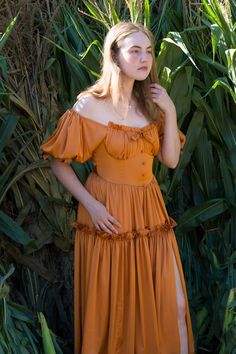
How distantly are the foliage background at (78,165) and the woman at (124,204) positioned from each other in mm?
440

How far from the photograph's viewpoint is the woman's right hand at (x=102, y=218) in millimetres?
2631

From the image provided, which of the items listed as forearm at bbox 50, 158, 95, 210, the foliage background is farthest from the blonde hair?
the foliage background

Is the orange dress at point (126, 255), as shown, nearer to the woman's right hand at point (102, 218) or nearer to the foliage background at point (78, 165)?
the woman's right hand at point (102, 218)

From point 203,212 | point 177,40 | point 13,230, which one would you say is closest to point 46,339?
point 13,230

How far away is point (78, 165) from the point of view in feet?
10.7

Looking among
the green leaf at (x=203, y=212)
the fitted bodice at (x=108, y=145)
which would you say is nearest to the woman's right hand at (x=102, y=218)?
the fitted bodice at (x=108, y=145)

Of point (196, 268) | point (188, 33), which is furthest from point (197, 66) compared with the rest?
point (196, 268)

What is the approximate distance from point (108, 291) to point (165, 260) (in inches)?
9.6

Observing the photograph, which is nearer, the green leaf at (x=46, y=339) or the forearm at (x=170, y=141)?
the green leaf at (x=46, y=339)

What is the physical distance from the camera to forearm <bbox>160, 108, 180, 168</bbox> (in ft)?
8.83

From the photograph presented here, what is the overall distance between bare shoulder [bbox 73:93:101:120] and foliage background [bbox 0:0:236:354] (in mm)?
602

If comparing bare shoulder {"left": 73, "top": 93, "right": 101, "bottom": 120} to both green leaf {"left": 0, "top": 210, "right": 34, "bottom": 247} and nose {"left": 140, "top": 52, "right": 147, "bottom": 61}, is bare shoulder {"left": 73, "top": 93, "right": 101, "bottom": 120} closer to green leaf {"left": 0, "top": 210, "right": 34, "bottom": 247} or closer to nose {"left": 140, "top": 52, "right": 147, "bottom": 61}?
nose {"left": 140, "top": 52, "right": 147, "bottom": 61}

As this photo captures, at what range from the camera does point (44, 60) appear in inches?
A: 135

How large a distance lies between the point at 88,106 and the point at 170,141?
34cm
